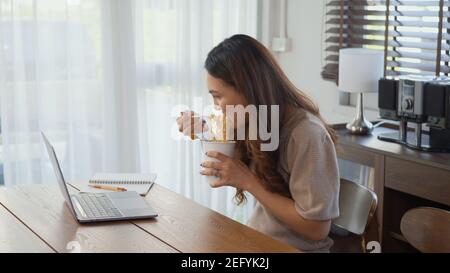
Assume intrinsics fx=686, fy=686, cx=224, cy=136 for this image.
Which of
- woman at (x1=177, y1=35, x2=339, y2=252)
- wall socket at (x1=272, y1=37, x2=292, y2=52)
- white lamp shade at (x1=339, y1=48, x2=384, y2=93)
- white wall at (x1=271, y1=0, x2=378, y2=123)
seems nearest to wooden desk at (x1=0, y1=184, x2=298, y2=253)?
woman at (x1=177, y1=35, x2=339, y2=252)

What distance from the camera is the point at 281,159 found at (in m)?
2.06

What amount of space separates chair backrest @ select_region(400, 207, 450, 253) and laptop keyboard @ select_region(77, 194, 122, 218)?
0.82m

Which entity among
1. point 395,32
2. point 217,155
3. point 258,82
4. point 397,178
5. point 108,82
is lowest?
point 397,178

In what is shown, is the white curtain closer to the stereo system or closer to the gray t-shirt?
the stereo system

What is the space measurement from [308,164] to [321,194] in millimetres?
91

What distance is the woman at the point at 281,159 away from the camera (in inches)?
76.0

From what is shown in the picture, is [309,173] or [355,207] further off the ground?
[309,173]

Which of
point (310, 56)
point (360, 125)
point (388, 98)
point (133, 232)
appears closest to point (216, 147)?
point (133, 232)

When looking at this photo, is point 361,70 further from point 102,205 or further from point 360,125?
point 102,205

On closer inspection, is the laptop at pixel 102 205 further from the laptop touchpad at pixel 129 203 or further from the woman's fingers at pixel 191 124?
the woman's fingers at pixel 191 124

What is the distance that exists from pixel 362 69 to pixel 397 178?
1.90ft

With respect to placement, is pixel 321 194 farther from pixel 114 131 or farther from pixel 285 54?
pixel 285 54

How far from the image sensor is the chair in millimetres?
2018

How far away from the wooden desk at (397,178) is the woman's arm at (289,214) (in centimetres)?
75
